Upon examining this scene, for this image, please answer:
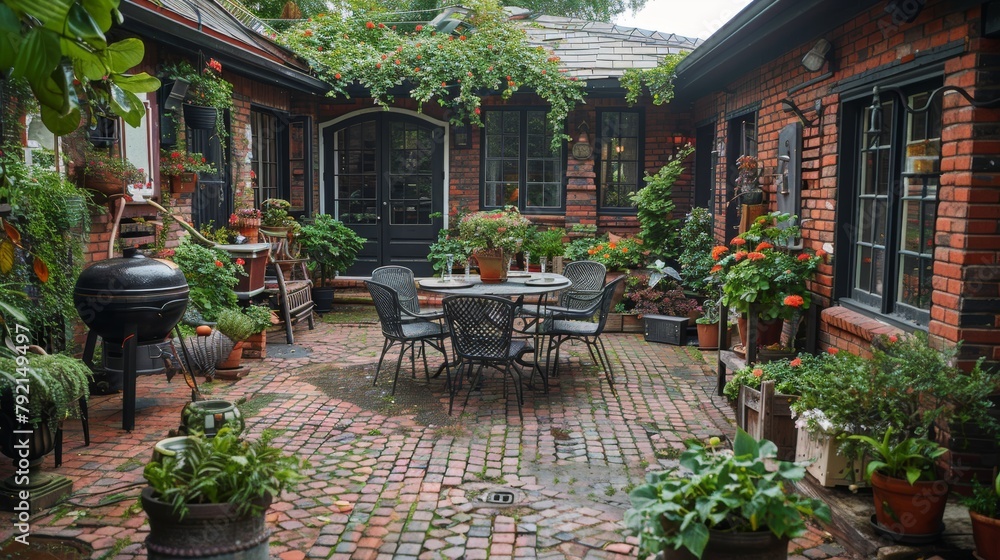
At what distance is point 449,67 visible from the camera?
11.0 metres

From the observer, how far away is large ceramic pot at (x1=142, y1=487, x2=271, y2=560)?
297 centimetres

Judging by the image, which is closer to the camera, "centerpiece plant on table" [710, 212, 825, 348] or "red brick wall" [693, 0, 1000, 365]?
"red brick wall" [693, 0, 1000, 365]

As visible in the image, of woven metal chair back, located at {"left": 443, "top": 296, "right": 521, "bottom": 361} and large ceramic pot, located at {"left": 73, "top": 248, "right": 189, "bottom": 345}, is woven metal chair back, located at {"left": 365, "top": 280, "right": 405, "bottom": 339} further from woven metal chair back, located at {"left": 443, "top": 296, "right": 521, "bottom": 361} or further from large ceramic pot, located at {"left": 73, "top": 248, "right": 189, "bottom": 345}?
large ceramic pot, located at {"left": 73, "top": 248, "right": 189, "bottom": 345}

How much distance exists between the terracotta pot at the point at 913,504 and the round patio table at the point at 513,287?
331cm

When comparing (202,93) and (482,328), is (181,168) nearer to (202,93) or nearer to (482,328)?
(202,93)

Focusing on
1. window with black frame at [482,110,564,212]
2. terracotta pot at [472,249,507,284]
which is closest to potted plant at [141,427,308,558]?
terracotta pot at [472,249,507,284]

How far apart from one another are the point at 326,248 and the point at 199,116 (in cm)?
299

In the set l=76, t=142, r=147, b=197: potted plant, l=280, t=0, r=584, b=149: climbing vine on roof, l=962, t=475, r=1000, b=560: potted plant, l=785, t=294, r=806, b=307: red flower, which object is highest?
l=280, t=0, r=584, b=149: climbing vine on roof

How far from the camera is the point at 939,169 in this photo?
4.38 meters

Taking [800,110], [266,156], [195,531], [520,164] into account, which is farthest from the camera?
[520,164]

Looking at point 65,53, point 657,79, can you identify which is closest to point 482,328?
point 65,53

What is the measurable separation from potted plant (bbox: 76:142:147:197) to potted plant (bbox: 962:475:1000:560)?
6.00 metres

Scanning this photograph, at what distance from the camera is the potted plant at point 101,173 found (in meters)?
6.35

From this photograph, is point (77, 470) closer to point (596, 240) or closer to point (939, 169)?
point (939, 169)
